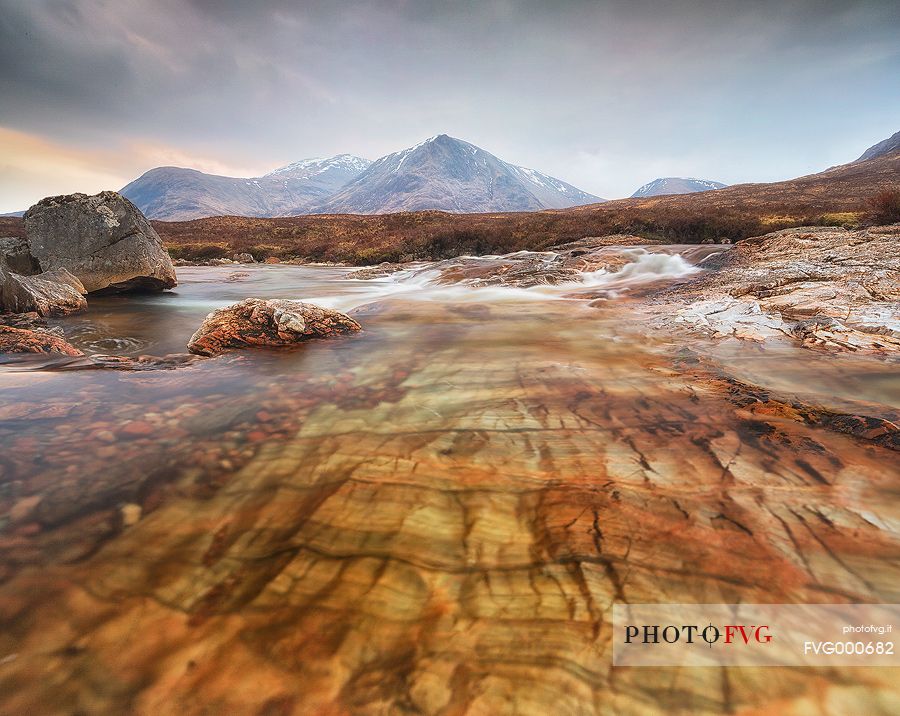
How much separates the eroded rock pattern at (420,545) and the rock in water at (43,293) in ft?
20.1

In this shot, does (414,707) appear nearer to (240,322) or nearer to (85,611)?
(85,611)

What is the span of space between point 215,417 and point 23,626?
1.95 metres

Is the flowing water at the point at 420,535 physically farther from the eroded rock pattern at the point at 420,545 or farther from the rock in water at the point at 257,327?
the rock in water at the point at 257,327

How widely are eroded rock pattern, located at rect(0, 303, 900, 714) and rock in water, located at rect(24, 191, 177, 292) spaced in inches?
380

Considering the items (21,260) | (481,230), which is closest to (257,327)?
(21,260)

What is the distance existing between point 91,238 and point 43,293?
3153 millimetres

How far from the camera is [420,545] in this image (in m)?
1.94

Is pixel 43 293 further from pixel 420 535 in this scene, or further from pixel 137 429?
pixel 420 535

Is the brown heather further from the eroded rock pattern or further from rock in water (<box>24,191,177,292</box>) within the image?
the eroded rock pattern

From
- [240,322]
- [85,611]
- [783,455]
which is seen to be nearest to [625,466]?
[783,455]

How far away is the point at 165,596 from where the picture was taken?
1708 mm

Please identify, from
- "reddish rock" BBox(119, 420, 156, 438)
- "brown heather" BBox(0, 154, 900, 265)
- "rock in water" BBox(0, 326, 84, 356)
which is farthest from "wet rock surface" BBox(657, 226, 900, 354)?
"rock in water" BBox(0, 326, 84, 356)

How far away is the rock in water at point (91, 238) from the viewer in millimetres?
10617

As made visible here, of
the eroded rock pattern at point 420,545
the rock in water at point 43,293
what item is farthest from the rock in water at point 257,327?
the rock in water at point 43,293
